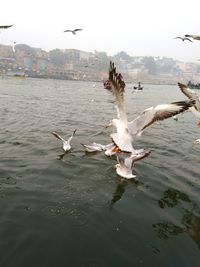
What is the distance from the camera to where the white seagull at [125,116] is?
695 cm

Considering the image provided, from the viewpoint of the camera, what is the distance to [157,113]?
7395mm

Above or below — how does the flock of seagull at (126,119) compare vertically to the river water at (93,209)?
above

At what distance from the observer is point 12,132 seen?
14516mm

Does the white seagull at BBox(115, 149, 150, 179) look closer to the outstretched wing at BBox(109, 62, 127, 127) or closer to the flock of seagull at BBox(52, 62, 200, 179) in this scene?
the flock of seagull at BBox(52, 62, 200, 179)

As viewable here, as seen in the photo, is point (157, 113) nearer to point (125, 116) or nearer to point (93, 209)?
point (125, 116)

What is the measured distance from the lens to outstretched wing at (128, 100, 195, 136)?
7.03m

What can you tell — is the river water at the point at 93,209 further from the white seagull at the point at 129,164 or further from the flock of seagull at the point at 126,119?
the flock of seagull at the point at 126,119

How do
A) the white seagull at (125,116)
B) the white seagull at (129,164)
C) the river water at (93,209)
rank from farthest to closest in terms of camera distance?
the white seagull at (129,164) → the white seagull at (125,116) → the river water at (93,209)

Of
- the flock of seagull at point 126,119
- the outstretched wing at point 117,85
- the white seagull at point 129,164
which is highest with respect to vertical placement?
the outstretched wing at point 117,85

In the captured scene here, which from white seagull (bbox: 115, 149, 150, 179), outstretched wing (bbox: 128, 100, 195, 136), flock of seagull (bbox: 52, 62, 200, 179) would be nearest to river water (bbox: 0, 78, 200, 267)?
white seagull (bbox: 115, 149, 150, 179)

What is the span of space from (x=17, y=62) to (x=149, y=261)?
501ft

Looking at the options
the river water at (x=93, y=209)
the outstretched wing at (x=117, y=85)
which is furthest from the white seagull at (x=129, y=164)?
the outstretched wing at (x=117, y=85)

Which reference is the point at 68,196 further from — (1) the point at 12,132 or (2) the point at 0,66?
(2) the point at 0,66

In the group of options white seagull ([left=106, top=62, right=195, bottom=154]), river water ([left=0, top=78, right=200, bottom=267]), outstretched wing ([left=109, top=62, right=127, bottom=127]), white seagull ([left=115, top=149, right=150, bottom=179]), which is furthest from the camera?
white seagull ([left=115, top=149, right=150, bottom=179])
